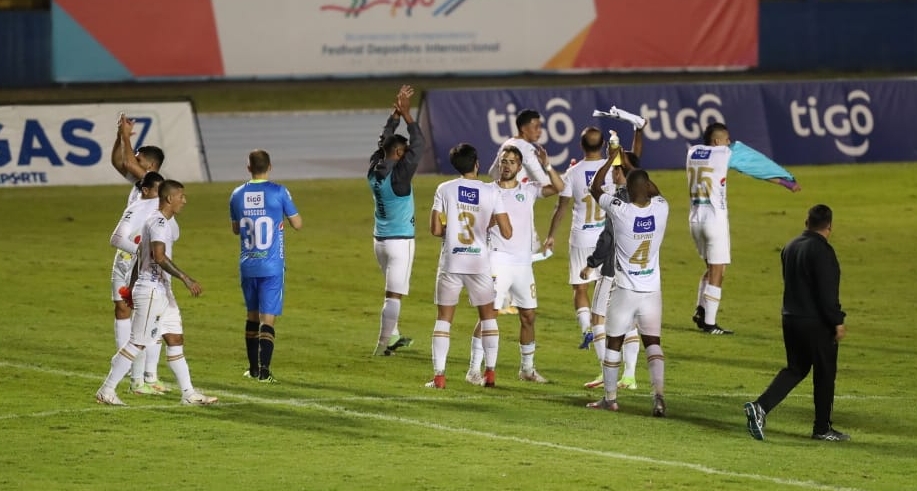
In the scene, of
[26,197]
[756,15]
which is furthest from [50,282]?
[756,15]

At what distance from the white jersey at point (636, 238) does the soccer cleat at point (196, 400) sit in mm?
3633

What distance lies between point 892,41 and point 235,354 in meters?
37.9

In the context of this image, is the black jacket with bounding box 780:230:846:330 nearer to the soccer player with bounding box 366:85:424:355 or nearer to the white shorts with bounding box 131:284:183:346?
the soccer player with bounding box 366:85:424:355

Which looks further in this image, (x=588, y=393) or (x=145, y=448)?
(x=588, y=393)

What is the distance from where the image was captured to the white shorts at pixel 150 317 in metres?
13.7

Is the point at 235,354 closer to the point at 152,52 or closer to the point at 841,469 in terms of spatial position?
the point at 841,469

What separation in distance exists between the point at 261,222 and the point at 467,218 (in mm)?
1923

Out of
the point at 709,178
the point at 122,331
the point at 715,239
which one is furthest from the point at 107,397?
the point at 709,178

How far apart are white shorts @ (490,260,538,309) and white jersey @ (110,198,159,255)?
320 centimetres

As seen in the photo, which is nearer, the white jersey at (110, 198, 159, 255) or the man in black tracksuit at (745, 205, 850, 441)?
the man in black tracksuit at (745, 205, 850, 441)

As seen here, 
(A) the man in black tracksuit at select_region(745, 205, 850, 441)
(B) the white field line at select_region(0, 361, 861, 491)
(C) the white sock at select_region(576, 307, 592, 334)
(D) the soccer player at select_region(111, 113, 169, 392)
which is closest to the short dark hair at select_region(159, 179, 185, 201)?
(D) the soccer player at select_region(111, 113, 169, 392)

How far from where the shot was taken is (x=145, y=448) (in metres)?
12.3

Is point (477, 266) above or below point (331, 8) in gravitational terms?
below

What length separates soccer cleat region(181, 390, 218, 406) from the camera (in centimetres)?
1396
